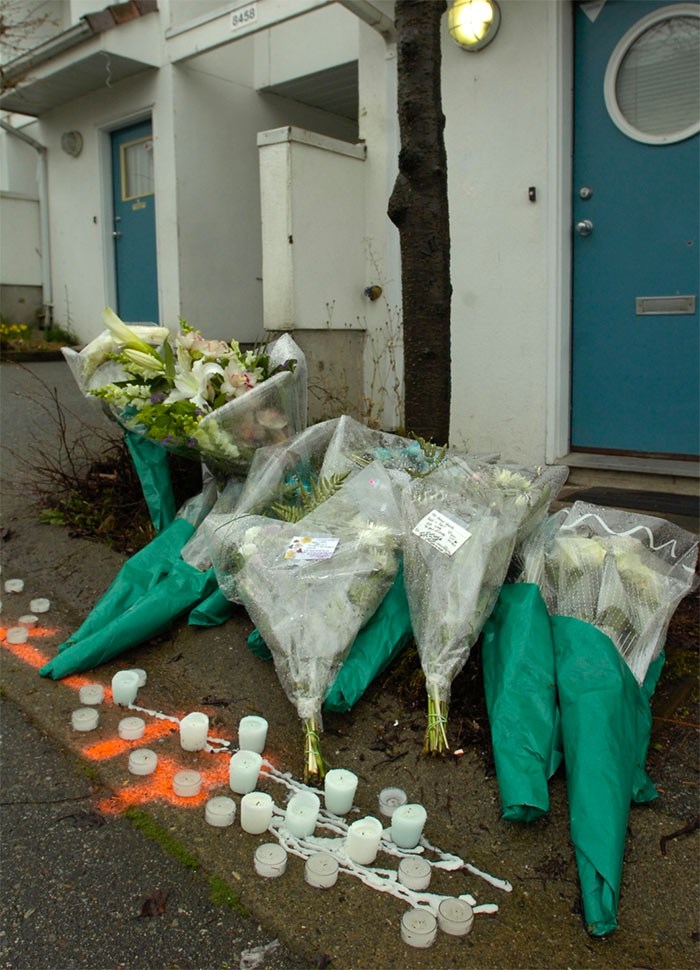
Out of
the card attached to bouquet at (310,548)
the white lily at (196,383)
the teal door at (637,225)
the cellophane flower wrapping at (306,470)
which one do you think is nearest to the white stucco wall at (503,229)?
the teal door at (637,225)

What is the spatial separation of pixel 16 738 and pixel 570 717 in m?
1.73

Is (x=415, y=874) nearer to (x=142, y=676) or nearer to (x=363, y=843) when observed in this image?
(x=363, y=843)

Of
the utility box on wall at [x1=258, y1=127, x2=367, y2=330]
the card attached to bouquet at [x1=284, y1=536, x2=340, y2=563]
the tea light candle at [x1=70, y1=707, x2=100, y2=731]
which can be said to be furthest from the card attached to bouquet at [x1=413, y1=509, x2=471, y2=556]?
the utility box on wall at [x1=258, y1=127, x2=367, y2=330]

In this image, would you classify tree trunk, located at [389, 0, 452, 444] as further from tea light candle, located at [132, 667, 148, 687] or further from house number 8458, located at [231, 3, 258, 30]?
house number 8458, located at [231, 3, 258, 30]

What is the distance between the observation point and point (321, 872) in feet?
6.28

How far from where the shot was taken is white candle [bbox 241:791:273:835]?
2.09 meters

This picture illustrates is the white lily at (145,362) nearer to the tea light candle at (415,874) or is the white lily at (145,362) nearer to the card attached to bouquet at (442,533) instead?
the card attached to bouquet at (442,533)

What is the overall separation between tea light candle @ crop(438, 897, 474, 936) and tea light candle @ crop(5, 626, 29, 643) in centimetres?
210

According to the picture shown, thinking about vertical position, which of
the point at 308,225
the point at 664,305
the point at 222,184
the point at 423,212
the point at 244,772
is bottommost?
the point at 244,772

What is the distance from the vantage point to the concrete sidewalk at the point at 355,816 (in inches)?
69.1

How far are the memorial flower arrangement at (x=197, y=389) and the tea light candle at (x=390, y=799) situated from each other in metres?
1.64

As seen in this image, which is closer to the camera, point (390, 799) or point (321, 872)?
point (321, 872)

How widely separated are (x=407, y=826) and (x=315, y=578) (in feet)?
2.64

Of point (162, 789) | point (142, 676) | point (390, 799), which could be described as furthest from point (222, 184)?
point (390, 799)
